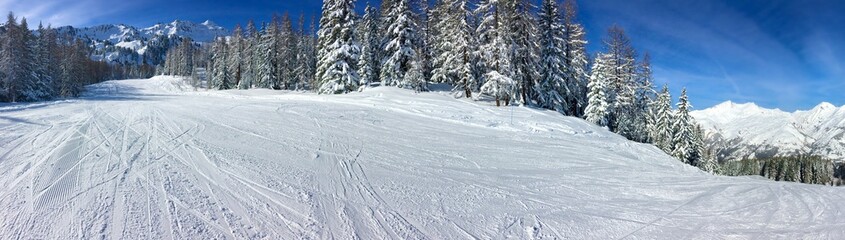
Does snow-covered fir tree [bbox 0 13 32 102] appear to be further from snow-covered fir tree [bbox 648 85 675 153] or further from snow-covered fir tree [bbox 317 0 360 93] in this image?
snow-covered fir tree [bbox 648 85 675 153]

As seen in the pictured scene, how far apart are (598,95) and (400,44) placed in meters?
16.1

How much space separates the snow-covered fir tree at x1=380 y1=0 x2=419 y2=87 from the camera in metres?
32.4

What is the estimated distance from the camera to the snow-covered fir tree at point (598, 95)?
3147 cm

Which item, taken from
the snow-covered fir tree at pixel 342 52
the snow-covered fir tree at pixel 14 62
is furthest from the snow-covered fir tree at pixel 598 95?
the snow-covered fir tree at pixel 14 62

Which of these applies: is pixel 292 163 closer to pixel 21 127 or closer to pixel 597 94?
pixel 21 127

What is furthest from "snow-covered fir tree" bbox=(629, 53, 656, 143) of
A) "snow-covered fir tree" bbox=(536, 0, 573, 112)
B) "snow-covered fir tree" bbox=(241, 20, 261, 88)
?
"snow-covered fir tree" bbox=(241, 20, 261, 88)

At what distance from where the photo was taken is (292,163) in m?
9.15

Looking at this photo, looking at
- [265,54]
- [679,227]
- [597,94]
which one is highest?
[265,54]

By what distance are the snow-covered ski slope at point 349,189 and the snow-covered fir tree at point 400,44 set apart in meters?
19.3

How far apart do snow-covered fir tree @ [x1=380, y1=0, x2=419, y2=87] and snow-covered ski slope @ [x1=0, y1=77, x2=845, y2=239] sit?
19.3 metres

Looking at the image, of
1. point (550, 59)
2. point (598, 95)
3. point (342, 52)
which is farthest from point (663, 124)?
point (342, 52)

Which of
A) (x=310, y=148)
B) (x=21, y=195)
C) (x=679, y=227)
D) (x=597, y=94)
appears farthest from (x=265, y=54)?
(x=679, y=227)

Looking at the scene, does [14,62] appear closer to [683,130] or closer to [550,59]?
[550,59]

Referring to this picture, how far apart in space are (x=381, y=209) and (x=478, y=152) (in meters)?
5.85
